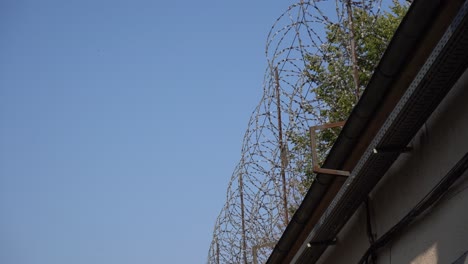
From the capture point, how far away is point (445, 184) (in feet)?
15.8

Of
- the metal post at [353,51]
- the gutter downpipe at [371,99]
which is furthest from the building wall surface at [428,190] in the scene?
the metal post at [353,51]

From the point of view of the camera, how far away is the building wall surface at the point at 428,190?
4688 millimetres

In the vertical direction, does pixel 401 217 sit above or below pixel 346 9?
below

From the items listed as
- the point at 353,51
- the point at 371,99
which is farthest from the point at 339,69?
the point at 371,99

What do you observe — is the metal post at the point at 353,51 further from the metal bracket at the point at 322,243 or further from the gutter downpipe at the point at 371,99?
the metal bracket at the point at 322,243

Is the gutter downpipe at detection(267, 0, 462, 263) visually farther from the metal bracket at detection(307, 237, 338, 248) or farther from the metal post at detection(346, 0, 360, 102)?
the metal post at detection(346, 0, 360, 102)

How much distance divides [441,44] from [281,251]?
14.0ft

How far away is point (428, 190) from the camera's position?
5145 mm

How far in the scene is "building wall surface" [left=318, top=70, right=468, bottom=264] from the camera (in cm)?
Answer: 469

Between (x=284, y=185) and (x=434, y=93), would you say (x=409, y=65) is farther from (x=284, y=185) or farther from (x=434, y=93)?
(x=284, y=185)

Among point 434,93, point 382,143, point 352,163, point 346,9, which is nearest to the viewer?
point 434,93

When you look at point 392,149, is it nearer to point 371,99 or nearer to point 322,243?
point 371,99

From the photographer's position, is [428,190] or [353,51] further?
[353,51]

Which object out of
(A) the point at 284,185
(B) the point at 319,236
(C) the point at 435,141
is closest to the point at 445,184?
(C) the point at 435,141
